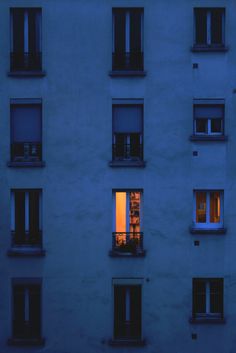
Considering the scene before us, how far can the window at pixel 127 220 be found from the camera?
15352 mm

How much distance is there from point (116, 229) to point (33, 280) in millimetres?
3078

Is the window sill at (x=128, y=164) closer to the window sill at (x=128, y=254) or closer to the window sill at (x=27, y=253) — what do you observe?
the window sill at (x=128, y=254)

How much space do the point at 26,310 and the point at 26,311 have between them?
0.03 meters

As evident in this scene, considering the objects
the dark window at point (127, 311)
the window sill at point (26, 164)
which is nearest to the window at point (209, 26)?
the window sill at point (26, 164)

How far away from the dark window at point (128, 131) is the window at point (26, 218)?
2969mm

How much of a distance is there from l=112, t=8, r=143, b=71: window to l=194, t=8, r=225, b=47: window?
6.03ft

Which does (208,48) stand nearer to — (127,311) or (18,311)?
(127,311)

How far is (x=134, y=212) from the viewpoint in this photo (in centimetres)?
1552

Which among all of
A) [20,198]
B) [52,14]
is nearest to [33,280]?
[20,198]

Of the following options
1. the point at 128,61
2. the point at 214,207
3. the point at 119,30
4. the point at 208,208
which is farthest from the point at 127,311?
the point at 119,30

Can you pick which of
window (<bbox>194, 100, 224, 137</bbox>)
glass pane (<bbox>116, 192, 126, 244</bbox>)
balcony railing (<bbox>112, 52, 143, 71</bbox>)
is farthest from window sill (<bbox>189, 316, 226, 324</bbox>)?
balcony railing (<bbox>112, 52, 143, 71</bbox>)

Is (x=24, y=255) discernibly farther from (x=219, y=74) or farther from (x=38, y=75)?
(x=219, y=74)

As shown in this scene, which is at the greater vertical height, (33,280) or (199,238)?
(199,238)

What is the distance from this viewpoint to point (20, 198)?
51.0 ft
